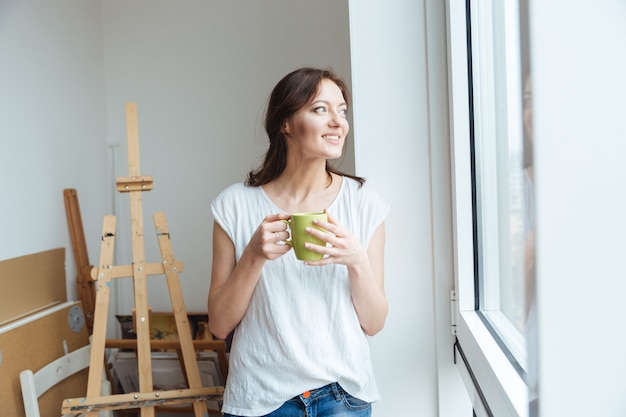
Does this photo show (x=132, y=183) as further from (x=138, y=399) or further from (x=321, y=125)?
(x=321, y=125)

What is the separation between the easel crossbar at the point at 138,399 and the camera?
1.98 m

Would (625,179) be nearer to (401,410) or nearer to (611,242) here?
(611,242)

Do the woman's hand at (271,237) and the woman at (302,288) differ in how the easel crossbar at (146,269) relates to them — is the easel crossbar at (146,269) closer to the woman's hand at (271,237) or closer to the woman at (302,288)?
the woman at (302,288)

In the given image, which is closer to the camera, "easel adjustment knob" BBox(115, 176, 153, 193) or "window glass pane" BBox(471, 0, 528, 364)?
"window glass pane" BBox(471, 0, 528, 364)

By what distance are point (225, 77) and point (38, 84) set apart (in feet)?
2.68

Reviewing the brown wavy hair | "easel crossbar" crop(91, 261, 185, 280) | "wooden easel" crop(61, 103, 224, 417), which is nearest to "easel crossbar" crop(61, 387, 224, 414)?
"wooden easel" crop(61, 103, 224, 417)

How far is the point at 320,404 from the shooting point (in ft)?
4.19

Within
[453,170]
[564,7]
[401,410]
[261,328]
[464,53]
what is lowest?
[401,410]

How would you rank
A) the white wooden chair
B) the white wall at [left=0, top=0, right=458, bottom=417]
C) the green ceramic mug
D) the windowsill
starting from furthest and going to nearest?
the white wall at [left=0, top=0, right=458, bottom=417]
the white wooden chair
the green ceramic mug
the windowsill

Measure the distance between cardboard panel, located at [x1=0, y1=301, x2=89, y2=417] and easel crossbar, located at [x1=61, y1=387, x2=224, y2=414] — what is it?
Result: 0.72ft

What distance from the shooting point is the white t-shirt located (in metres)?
1.28

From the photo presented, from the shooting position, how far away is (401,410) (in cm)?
153

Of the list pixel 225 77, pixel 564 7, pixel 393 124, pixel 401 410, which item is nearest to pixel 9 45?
pixel 225 77

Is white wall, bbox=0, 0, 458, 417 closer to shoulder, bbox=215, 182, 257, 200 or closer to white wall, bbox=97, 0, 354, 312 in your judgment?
white wall, bbox=97, 0, 354, 312
